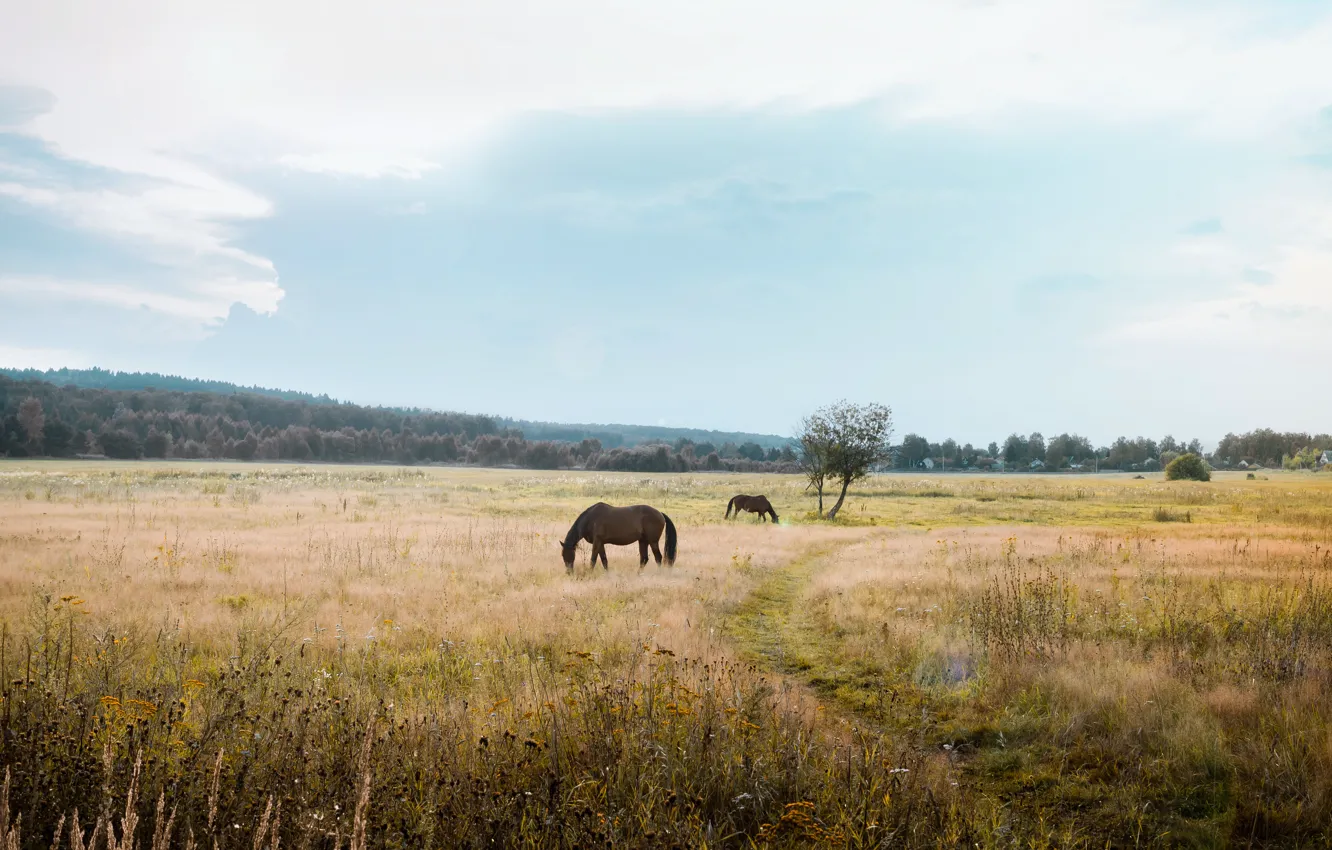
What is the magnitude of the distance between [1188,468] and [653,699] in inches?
4621

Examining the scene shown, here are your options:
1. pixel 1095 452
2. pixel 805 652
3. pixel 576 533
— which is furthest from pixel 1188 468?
pixel 805 652

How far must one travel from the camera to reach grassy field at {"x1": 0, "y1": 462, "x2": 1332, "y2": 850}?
508 cm

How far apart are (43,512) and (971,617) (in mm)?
33729

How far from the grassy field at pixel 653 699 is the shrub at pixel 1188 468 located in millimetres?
93932

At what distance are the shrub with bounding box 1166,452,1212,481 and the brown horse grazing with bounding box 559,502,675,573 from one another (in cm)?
10565

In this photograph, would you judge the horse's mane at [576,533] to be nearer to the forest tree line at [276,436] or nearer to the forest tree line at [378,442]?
the forest tree line at [276,436]

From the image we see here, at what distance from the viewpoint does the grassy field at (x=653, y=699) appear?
5078 mm

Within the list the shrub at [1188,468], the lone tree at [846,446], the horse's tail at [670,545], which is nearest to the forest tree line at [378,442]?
the shrub at [1188,468]

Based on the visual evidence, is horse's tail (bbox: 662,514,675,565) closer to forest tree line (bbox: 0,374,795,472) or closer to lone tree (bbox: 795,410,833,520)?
lone tree (bbox: 795,410,833,520)

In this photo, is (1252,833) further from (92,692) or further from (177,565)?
(177,565)

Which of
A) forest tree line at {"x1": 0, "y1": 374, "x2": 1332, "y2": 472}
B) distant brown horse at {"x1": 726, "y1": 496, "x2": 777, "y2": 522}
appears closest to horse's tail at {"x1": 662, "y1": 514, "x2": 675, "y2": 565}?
distant brown horse at {"x1": 726, "y1": 496, "x2": 777, "y2": 522}

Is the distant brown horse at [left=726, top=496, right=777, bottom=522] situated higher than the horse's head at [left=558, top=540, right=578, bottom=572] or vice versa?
the horse's head at [left=558, top=540, right=578, bottom=572]

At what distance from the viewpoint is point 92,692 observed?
20.5 ft

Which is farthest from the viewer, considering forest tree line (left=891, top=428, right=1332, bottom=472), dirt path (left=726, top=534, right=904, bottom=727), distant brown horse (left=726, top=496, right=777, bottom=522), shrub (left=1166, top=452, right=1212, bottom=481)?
forest tree line (left=891, top=428, right=1332, bottom=472)
